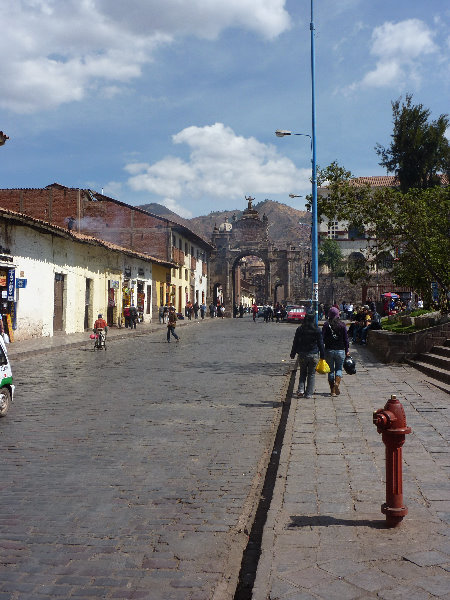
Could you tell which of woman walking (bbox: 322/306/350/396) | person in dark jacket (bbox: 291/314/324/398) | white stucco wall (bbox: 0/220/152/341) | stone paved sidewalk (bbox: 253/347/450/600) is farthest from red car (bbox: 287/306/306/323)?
stone paved sidewalk (bbox: 253/347/450/600)

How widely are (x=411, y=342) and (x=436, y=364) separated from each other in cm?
199

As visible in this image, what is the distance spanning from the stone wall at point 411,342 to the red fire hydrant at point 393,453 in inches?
428

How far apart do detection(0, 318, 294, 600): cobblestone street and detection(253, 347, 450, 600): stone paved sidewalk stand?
1.09ft

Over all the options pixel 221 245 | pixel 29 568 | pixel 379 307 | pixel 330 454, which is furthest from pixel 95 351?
pixel 221 245

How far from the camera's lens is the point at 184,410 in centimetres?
909

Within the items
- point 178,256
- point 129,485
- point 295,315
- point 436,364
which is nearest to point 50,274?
point 436,364

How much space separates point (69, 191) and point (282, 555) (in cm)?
4304

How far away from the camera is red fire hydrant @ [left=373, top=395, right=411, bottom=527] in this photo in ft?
13.9

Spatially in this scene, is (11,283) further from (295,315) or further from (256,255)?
(256,255)

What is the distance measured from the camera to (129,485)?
5371 millimetres

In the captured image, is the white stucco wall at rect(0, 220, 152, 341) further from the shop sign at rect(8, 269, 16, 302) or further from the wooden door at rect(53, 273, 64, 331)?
the shop sign at rect(8, 269, 16, 302)

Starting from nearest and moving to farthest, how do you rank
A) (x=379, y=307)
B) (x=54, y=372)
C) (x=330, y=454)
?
(x=330, y=454)
(x=54, y=372)
(x=379, y=307)

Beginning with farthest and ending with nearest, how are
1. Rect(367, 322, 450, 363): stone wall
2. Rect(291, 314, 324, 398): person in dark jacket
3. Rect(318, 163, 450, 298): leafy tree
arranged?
1. Rect(318, 163, 450, 298): leafy tree
2. Rect(367, 322, 450, 363): stone wall
3. Rect(291, 314, 324, 398): person in dark jacket

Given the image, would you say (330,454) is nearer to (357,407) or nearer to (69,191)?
(357,407)
